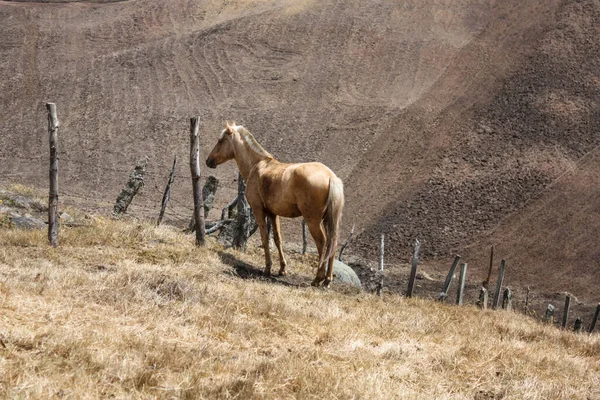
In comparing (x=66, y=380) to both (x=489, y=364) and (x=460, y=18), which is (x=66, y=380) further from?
(x=460, y=18)

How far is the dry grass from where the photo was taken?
5934 millimetres

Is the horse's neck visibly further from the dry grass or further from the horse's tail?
the dry grass

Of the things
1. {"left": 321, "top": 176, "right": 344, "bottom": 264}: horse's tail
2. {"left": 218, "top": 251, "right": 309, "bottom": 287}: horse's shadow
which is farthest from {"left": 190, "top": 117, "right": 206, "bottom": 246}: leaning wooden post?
{"left": 321, "top": 176, "right": 344, "bottom": 264}: horse's tail

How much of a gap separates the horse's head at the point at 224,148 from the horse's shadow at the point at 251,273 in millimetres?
2517

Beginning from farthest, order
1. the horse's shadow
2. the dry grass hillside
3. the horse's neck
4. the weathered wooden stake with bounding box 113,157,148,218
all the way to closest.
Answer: the dry grass hillside, the weathered wooden stake with bounding box 113,157,148,218, the horse's neck, the horse's shadow

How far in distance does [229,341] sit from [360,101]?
139 ft

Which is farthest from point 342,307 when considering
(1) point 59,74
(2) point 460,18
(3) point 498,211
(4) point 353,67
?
(2) point 460,18

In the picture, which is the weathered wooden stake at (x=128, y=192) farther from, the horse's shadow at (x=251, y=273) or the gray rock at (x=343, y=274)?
the horse's shadow at (x=251, y=273)

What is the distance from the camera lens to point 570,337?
10914mm

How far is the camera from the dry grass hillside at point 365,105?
110 ft

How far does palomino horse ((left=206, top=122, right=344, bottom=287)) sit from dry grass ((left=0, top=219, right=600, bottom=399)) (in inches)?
57.4

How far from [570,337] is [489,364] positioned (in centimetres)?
360

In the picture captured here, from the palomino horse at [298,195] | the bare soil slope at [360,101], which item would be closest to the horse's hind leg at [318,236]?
the palomino horse at [298,195]

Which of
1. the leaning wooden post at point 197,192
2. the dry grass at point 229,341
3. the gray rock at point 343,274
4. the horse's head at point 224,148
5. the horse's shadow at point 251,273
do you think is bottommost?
the gray rock at point 343,274
